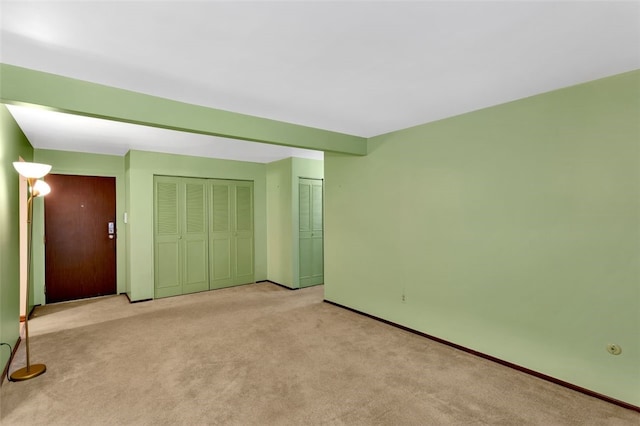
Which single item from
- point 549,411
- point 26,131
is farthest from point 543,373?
point 26,131

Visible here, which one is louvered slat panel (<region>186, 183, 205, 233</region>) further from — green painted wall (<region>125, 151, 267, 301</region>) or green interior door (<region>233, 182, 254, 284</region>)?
green interior door (<region>233, 182, 254, 284</region>)

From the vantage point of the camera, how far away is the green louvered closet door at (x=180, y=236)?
205 inches

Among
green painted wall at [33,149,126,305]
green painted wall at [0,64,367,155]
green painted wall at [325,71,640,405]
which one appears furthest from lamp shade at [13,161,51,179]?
green painted wall at [325,71,640,405]

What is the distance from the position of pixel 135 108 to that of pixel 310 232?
3.77 meters

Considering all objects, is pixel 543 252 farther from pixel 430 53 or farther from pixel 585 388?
pixel 430 53

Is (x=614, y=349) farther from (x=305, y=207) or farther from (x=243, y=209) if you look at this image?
(x=243, y=209)

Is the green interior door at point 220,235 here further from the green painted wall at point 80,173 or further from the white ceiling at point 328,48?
the white ceiling at point 328,48

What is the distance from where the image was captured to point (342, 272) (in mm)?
4648

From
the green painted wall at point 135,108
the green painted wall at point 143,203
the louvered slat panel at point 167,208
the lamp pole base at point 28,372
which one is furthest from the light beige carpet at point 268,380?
the green painted wall at point 135,108

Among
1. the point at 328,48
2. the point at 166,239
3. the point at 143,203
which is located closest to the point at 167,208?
the point at 143,203

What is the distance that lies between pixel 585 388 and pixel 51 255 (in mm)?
6670

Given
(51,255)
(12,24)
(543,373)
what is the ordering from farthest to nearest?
(51,255)
(543,373)
(12,24)

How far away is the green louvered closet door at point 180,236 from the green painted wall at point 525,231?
317 cm

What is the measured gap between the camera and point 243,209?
6.11 meters
